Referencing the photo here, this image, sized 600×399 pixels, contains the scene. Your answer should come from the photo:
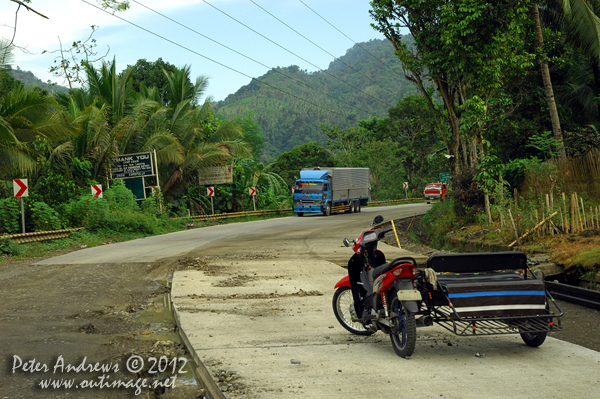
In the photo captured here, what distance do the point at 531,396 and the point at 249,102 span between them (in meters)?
169

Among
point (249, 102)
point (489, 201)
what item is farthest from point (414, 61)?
point (249, 102)

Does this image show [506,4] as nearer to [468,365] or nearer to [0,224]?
[468,365]

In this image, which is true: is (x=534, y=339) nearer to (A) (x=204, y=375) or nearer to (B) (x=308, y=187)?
(A) (x=204, y=375)

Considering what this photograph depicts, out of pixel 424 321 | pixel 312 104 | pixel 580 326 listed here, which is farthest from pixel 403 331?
pixel 312 104

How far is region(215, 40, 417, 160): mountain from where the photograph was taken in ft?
402

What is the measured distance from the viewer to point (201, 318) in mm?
7570

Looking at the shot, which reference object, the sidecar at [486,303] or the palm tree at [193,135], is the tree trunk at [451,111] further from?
the sidecar at [486,303]

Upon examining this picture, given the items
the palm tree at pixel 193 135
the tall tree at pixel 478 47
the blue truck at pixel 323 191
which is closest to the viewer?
the tall tree at pixel 478 47

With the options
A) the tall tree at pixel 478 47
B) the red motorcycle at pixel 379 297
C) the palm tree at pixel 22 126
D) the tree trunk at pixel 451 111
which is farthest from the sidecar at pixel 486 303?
the tree trunk at pixel 451 111

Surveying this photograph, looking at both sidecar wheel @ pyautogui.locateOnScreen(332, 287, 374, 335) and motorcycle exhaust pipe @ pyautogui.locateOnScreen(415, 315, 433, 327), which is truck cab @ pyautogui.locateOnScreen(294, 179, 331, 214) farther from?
motorcycle exhaust pipe @ pyautogui.locateOnScreen(415, 315, 433, 327)

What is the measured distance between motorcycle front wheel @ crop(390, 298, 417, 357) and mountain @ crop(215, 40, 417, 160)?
95.5m

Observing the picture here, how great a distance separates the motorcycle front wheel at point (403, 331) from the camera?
549 centimetres

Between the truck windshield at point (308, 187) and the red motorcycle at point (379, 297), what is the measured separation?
31099 mm

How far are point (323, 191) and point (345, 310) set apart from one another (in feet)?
102
